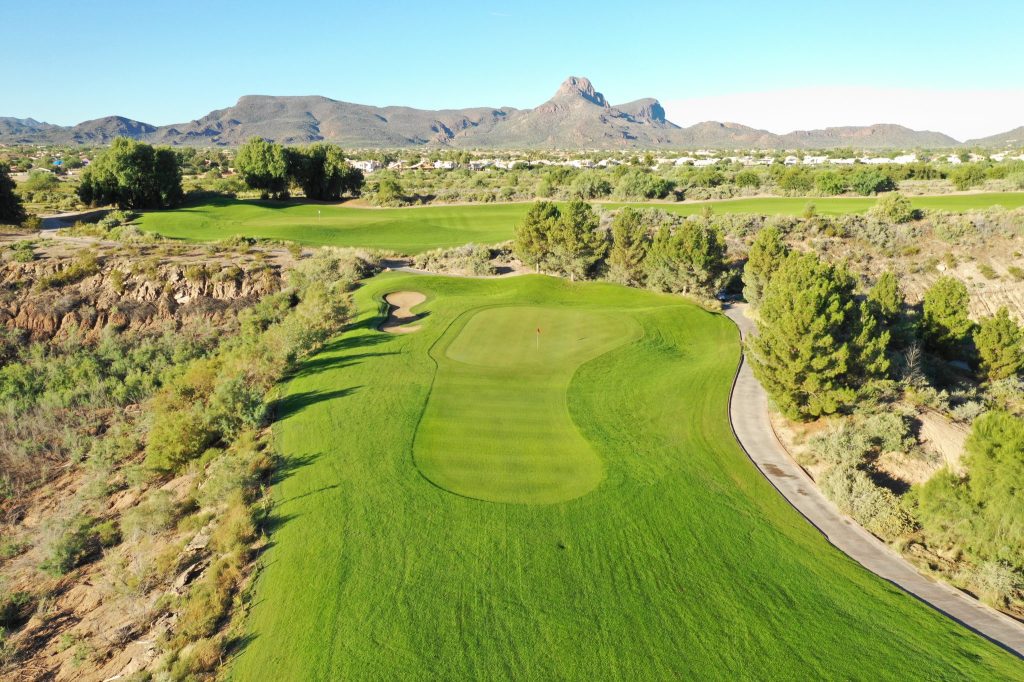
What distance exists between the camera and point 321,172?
3346 inches

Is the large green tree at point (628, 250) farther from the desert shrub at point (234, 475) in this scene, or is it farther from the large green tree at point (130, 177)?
the large green tree at point (130, 177)

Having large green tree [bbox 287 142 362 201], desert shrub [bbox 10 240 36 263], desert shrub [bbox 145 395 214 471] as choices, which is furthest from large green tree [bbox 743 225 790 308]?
large green tree [bbox 287 142 362 201]

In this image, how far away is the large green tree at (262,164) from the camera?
79.5m

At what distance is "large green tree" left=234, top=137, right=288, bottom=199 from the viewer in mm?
79500

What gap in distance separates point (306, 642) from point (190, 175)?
5094 inches

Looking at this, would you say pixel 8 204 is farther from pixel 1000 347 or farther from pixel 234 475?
pixel 1000 347

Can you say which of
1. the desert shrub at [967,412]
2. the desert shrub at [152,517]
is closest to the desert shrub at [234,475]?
the desert shrub at [152,517]

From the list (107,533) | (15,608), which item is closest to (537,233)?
(107,533)

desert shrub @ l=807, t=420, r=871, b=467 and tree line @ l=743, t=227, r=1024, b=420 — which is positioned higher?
tree line @ l=743, t=227, r=1024, b=420

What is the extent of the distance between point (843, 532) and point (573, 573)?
365 inches

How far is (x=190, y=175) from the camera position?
112m

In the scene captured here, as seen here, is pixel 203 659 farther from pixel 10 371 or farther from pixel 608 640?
pixel 10 371

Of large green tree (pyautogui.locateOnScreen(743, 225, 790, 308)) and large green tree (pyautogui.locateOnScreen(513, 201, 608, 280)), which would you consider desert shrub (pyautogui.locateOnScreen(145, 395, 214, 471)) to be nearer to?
large green tree (pyautogui.locateOnScreen(513, 201, 608, 280))

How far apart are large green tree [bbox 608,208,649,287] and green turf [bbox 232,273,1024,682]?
24.4 meters
